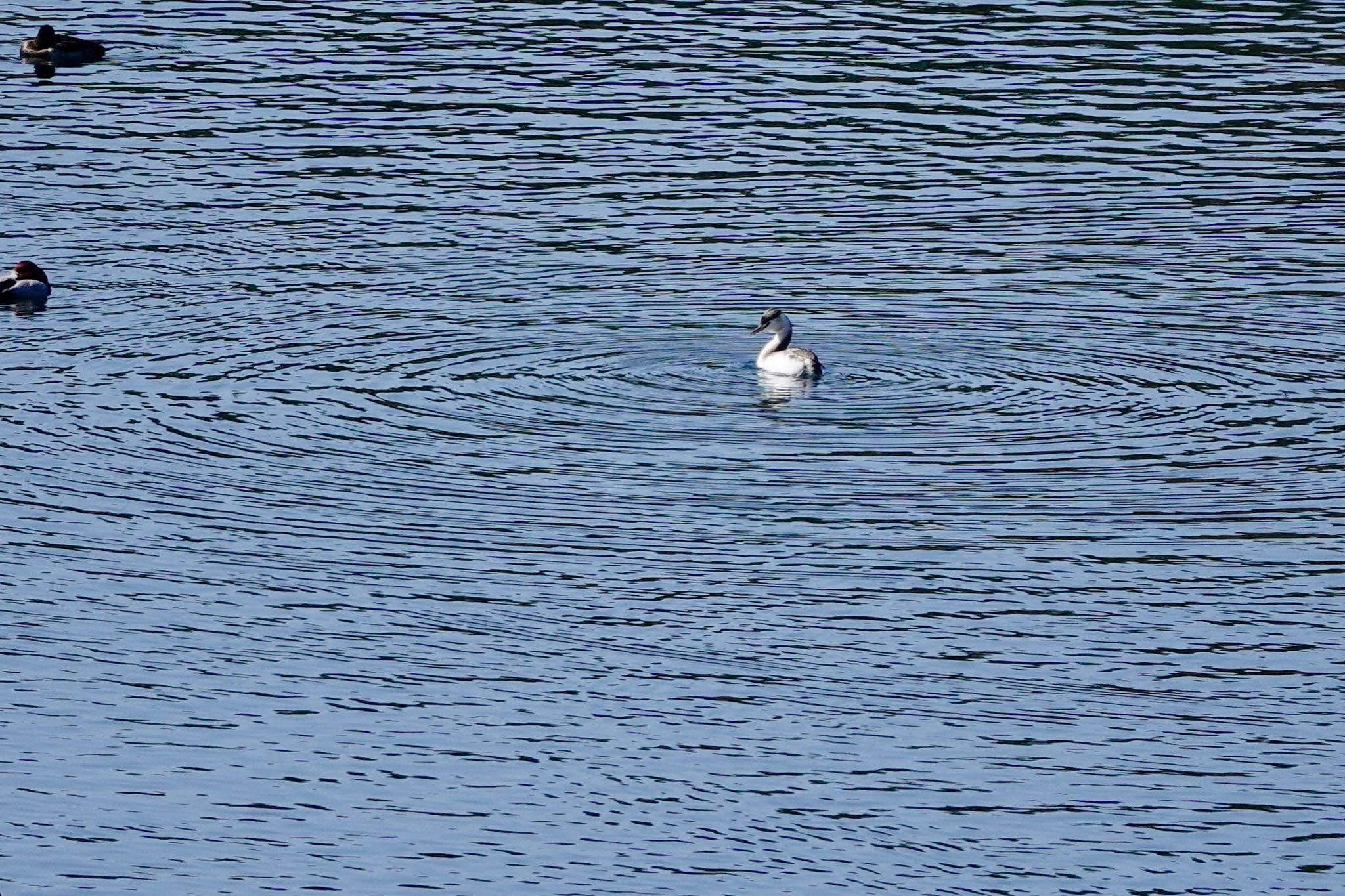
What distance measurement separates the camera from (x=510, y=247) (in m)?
38.7

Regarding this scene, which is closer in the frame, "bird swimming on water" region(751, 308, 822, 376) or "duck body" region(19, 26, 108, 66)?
"bird swimming on water" region(751, 308, 822, 376)

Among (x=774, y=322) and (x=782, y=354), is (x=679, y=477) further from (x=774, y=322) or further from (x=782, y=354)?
(x=774, y=322)

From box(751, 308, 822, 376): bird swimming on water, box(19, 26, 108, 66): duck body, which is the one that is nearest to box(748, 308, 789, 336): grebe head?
box(751, 308, 822, 376): bird swimming on water

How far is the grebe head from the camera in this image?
107ft

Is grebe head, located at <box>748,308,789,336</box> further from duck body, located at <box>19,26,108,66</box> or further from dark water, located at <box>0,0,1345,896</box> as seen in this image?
duck body, located at <box>19,26,108,66</box>

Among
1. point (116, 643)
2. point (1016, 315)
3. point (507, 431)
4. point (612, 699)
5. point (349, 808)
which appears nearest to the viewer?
point (349, 808)

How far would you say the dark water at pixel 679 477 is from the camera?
19.4 m

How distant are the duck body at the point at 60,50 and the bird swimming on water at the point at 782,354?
2446cm

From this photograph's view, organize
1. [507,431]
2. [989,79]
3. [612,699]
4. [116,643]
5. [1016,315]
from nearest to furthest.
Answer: [612,699] → [116,643] → [507,431] → [1016,315] → [989,79]

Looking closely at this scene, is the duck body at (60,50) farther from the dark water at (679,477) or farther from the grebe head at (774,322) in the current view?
the grebe head at (774,322)

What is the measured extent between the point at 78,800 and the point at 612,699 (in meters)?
4.40

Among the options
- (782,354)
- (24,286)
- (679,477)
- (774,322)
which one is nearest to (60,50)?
(24,286)

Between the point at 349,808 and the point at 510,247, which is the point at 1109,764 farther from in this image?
the point at 510,247

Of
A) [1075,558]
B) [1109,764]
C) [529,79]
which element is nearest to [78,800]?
[1109,764]
